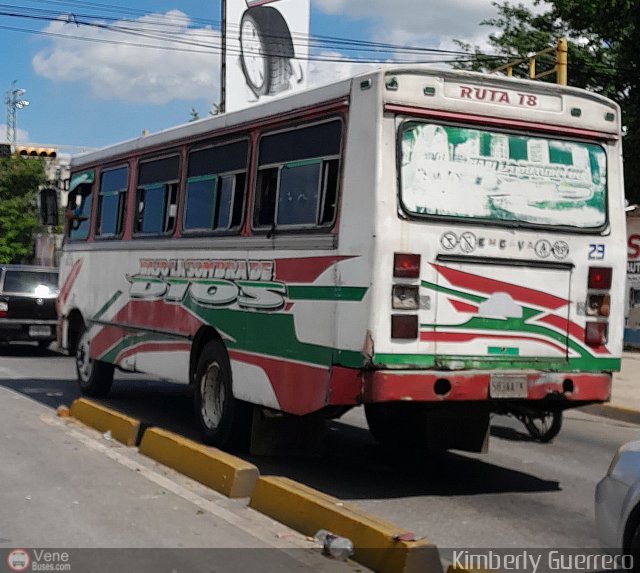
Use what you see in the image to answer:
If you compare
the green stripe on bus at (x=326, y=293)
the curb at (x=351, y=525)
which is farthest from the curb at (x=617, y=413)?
the curb at (x=351, y=525)

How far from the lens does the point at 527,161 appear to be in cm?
873

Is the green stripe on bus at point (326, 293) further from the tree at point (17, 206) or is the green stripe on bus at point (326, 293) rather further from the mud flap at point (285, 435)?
the tree at point (17, 206)

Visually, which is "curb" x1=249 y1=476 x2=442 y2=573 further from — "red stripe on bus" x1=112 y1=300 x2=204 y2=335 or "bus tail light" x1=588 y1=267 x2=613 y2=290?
"red stripe on bus" x1=112 y1=300 x2=204 y2=335

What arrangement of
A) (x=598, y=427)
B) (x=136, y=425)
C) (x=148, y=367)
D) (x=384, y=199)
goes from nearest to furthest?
(x=384, y=199) < (x=136, y=425) < (x=148, y=367) < (x=598, y=427)

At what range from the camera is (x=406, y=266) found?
817 centimetres

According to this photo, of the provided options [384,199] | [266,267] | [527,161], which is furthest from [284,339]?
[527,161]

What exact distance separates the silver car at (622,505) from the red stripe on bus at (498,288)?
2632mm

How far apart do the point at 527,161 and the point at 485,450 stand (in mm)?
2564

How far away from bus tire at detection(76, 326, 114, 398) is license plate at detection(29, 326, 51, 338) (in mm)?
6590

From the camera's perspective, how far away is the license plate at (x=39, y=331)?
20750 mm

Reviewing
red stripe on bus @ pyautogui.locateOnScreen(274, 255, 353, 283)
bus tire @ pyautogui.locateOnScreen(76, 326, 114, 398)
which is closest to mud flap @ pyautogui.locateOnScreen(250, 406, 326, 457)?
red stripe on bus @ pyautogui.locateOnScreen(274, 255, 353, 283)

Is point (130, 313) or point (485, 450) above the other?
point (130, 313)

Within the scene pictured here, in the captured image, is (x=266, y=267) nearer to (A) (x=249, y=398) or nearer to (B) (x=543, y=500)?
(A) (x=249, y=398)

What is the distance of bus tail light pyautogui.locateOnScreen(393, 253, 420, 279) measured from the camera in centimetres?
812
